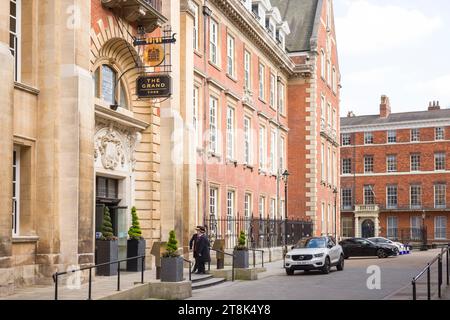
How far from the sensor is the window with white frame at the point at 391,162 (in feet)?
268

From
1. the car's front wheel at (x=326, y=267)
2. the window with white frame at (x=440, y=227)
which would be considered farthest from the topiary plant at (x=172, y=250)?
the window with white frame at (x=440, y=227)

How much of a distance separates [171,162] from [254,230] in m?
12.0

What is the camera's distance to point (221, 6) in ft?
115

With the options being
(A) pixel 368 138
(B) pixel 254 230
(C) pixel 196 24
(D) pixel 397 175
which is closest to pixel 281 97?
(B) pixel 254 230


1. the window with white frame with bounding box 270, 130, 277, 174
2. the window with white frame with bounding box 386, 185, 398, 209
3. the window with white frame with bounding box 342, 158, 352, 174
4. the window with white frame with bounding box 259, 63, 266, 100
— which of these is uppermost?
the window with white frame with bounding box 259, 63, 266, 100

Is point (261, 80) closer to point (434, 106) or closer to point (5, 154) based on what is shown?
point (5, 154)

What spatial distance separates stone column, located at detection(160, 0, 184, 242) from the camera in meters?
25.6

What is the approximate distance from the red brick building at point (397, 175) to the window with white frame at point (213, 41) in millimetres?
47539

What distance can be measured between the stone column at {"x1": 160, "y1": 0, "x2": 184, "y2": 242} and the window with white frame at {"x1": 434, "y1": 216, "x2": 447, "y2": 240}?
187 feet

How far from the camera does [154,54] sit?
24172 millimetres

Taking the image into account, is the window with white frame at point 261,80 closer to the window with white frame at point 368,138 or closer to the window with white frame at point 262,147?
the window with white frame at point 262,147

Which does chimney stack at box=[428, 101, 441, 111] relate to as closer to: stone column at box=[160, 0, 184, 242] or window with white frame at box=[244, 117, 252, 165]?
window with white frame at box=[244, 117, 252, 165]

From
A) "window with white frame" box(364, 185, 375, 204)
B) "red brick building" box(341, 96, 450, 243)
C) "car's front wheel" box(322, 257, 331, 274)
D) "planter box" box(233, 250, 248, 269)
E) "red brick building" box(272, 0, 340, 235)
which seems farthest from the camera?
"window with white frame" box(364, 185, 375, 204)

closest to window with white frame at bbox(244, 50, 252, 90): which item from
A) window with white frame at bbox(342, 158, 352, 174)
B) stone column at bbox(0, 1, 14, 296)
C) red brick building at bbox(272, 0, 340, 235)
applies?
red brick building at bbox(272, 0, 340, 235)
